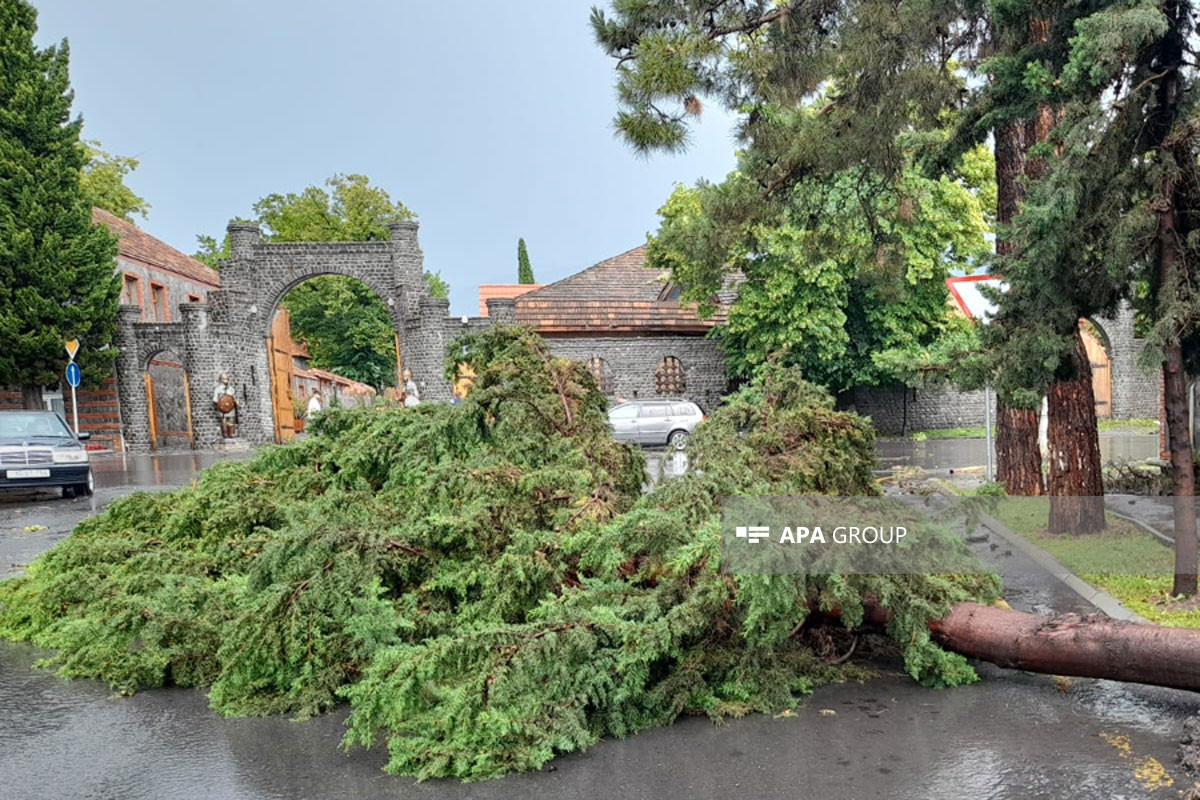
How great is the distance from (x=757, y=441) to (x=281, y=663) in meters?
3.29

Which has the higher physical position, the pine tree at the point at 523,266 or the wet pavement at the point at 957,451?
the pine tree at the point at 523,266

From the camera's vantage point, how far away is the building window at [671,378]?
3177cm

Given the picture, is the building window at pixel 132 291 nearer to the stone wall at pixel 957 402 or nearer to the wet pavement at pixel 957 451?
the stone wall at pixel 957 402

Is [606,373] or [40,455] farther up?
[606,373]

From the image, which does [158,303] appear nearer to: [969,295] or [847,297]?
[847,297]

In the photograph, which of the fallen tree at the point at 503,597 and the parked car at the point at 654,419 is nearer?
the fallen tree at the point at 503,597

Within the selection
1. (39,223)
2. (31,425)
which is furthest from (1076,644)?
(39,223)

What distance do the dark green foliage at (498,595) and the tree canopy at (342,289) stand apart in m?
44.6


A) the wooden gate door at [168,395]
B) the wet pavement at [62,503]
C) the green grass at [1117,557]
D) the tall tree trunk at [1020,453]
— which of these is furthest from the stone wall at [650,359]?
the green grass at [1117,557]

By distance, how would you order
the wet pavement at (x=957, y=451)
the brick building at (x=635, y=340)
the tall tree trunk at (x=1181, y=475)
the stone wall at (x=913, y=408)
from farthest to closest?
the brick building at (x=635, y=340) → the stone wall at (x=913, y=408) → the wet pavement at (x=957, y=451) → the tall tree trunk at (x=1181, y=475)

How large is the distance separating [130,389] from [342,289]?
20871 millimetres

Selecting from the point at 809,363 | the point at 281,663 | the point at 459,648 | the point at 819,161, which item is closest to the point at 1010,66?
the point at 819,161

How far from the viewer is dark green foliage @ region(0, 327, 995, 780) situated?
3.89 m

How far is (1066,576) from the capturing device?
6660 millimetres
